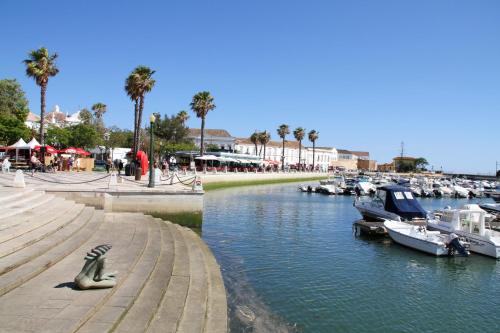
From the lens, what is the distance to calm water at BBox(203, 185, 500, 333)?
392 inches

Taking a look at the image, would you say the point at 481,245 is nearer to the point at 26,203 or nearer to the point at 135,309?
the point at 135,309

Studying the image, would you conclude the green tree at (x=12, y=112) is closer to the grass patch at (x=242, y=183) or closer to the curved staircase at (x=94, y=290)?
the grass patch at (x=242, y=183)

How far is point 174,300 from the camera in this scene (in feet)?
25.8

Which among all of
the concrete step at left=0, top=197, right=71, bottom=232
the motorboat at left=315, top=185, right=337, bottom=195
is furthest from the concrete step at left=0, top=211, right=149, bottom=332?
the motorboat at left=315, top=185, right=337, bottom=195

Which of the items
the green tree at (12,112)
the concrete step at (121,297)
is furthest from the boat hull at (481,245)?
the green tree at (12,112)

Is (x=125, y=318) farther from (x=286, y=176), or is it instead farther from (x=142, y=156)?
(x=286, y=176)

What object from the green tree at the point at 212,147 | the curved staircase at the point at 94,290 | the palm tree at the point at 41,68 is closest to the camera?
the curved staircase at the point at 94,290

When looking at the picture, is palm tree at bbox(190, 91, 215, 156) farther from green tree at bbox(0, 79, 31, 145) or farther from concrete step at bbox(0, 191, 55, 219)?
concrete step at bbox(0, 191, 55, 219)

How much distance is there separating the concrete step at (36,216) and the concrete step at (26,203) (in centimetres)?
16

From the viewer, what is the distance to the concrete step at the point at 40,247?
7728mm

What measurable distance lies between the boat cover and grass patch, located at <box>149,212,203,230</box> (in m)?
11.6

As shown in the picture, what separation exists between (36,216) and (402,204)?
1951cm

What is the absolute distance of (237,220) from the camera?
25.6 meters

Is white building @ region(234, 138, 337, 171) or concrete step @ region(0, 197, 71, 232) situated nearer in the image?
concrete step @ region(0, 197, 71, 232)
